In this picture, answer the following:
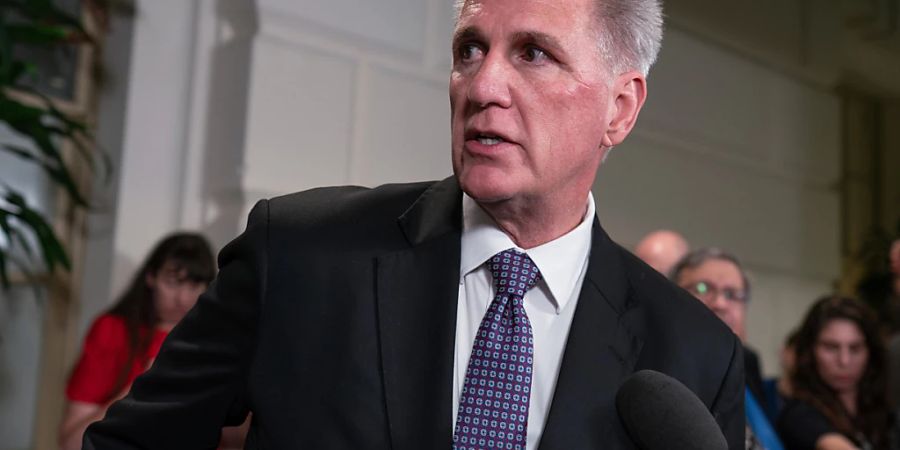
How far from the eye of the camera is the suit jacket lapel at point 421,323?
3.34 feet

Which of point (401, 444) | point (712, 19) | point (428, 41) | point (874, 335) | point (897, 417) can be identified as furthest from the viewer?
point (712, 19)

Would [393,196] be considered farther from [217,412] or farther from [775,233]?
[775,233]

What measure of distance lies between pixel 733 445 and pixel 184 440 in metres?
0.58

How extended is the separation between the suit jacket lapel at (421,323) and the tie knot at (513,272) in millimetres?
45

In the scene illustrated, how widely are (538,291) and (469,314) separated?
0.08m


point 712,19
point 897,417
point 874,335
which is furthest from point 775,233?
point 897,417

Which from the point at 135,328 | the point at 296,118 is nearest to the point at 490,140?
the point at 135,328

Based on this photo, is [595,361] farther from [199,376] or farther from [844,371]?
[844,371]

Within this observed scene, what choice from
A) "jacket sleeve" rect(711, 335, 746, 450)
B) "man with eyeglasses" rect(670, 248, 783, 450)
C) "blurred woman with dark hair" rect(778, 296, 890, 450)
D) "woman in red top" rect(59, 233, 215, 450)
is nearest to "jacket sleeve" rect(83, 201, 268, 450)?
"jacket sleeve" rect(711, 335, 746, 450)

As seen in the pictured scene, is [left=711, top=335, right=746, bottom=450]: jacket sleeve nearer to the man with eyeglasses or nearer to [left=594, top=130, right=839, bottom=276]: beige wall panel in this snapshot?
the man with eyeglasses

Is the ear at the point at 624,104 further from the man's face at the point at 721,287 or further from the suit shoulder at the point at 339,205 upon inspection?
the man's face at the point at 721,287

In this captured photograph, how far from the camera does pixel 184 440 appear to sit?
1069 mm

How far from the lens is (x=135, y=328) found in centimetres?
267

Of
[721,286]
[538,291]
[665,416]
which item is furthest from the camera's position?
[721,286]
